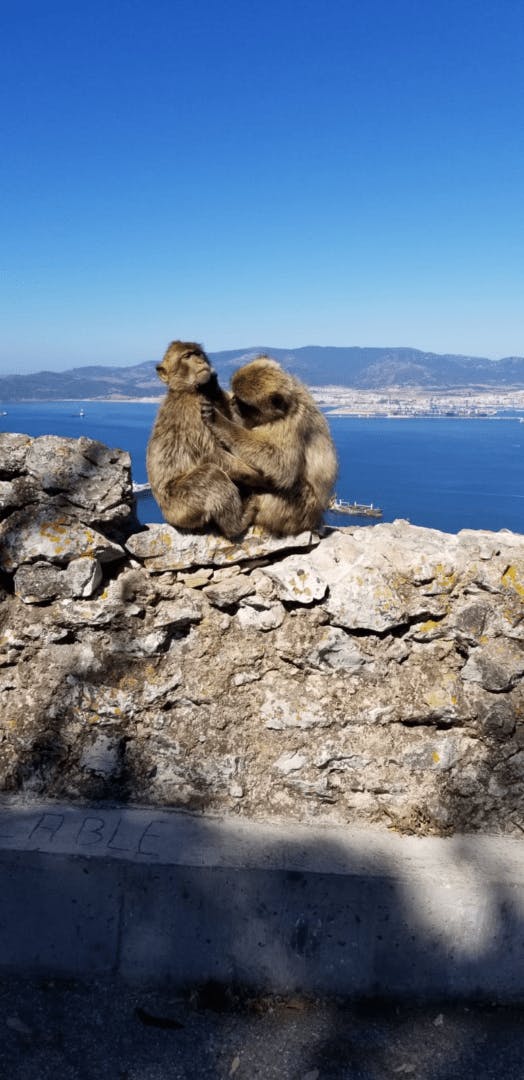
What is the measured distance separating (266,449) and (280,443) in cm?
10

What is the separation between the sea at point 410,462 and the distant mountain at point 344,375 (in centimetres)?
144

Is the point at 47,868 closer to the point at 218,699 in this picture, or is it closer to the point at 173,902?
the point at 173,902

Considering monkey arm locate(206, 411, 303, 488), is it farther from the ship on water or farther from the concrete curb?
the concrete curb

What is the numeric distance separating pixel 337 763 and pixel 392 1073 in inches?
52.1

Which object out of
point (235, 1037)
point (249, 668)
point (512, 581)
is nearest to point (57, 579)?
point (249, 668)

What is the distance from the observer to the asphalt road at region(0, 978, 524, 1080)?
2688mm

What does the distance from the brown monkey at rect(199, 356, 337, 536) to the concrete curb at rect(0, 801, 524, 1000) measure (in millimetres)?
1808

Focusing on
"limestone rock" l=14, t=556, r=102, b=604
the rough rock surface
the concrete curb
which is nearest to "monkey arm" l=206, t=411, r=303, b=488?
the rough rock surface

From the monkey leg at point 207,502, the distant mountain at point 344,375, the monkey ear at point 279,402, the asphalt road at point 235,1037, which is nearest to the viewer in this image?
the asphalt road at point 235,1037

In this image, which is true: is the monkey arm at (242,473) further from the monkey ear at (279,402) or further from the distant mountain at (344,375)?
the distant mountain at (344,375)

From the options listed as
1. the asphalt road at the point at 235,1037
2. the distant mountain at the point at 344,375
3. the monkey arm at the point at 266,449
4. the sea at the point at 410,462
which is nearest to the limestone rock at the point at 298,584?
the monkey arm at the point at 266,449

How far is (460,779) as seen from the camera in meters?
3.60

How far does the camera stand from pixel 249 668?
3.69m

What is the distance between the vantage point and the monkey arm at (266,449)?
384 cm
